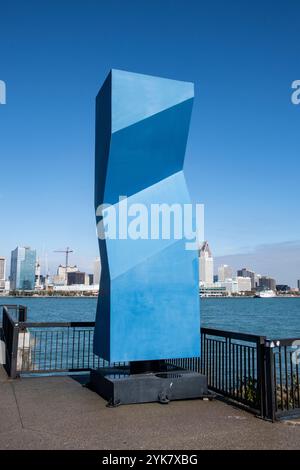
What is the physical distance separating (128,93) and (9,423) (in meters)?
4.89

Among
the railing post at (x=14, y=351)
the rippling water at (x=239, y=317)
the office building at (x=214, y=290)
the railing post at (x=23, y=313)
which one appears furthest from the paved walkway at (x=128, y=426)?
the office building at (x=214, y=290)

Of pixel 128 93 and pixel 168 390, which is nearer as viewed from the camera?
pixel 168 390

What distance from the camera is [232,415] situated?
232 inches

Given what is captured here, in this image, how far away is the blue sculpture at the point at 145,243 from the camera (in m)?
6.79

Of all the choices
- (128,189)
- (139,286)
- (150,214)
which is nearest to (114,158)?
(128,189)

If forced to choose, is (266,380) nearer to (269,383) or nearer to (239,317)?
(269,383)

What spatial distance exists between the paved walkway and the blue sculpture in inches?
34.0

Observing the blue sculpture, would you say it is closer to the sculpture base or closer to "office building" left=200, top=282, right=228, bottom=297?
the sculpture base

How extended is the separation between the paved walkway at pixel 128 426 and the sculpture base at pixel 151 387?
0.45ft

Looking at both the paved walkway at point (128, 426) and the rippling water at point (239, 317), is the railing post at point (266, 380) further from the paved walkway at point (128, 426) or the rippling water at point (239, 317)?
the rippling water at point (239, 317)

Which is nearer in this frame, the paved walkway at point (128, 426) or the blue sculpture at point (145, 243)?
the paved walkway at point (128, 426)

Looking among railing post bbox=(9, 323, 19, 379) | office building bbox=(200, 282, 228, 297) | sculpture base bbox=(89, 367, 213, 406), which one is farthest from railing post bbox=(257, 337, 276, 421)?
office building bbox=(200, 282, 228, 297)

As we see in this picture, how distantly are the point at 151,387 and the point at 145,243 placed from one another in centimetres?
212

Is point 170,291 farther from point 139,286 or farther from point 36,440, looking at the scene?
point 36,440
